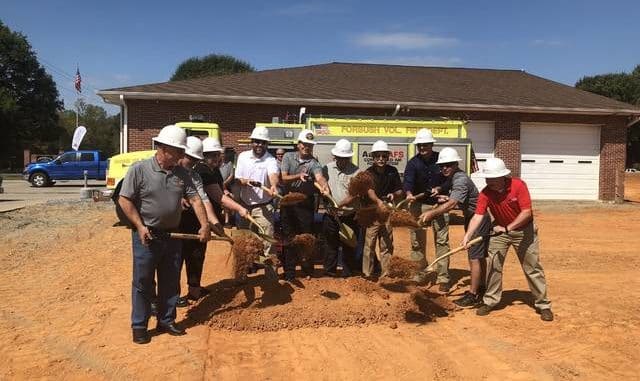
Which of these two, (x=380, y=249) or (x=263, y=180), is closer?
(x=263, y=180)

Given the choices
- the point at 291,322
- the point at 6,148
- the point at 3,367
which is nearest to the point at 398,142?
the point at 291,322

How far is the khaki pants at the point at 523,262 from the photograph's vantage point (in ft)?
20.0

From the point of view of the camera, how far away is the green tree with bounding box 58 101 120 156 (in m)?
68.9

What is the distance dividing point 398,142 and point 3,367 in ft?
31.9

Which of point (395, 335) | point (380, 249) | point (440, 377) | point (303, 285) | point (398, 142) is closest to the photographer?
point (440, 377)

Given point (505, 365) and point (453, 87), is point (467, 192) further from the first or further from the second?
point (453, 87)

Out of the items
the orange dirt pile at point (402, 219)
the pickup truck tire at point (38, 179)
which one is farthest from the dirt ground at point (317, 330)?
the pickup truck tire at point (38, 179)

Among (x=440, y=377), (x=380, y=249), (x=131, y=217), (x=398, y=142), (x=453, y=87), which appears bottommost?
(x=440, y=377)

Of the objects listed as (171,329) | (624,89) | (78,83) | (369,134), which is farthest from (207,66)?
(171,329)

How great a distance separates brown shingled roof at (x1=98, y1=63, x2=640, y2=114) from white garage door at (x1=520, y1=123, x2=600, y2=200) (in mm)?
1014

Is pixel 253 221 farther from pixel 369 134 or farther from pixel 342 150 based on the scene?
pixel 369 134

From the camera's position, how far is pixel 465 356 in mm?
4988

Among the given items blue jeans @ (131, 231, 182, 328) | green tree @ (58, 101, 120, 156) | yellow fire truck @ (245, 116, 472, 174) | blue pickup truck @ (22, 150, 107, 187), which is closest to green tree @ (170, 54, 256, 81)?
green tree @ (58, 101, 120, 156)

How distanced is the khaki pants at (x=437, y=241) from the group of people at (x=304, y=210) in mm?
13
